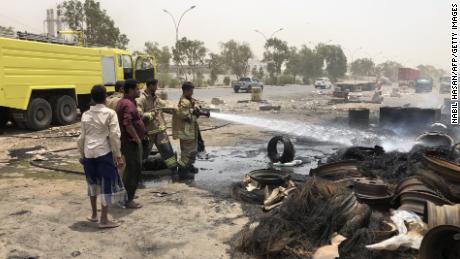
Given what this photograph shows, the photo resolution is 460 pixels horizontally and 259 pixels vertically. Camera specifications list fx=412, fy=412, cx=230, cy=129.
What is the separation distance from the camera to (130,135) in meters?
5.78

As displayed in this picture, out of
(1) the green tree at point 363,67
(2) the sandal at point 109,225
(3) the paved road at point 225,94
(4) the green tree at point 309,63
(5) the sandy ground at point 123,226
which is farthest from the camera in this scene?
(1) the green tree at point 363,67

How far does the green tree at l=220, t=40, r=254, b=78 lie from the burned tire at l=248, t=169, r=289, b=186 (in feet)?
233

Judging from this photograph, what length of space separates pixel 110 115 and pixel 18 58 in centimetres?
935

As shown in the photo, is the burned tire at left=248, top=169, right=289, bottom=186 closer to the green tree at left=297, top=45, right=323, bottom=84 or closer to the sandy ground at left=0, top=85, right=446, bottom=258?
the sandy ground at left=0, top=85, right=446, bottom=258

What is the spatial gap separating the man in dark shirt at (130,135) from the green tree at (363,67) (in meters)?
114

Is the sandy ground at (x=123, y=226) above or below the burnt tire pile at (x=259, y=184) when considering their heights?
below

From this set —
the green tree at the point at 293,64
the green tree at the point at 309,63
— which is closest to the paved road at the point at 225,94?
the green tree at the point at 293,64

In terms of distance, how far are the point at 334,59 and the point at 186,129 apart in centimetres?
9603

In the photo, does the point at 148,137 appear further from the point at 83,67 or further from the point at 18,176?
the point at 83,67

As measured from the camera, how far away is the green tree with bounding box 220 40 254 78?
77.1 meters

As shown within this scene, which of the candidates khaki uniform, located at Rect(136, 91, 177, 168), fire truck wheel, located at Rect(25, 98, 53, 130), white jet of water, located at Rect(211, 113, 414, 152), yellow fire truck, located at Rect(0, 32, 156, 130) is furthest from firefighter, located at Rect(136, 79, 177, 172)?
fire truck wheel, located at Rect(25, 98, 53, 130)

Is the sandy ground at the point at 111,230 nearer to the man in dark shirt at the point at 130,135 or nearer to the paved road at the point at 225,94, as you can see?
the man in dark shirt at the point at 130,135

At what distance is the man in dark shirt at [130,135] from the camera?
5723 mm

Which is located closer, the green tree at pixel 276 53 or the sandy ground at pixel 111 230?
the sandy ground at pixel 111 230
